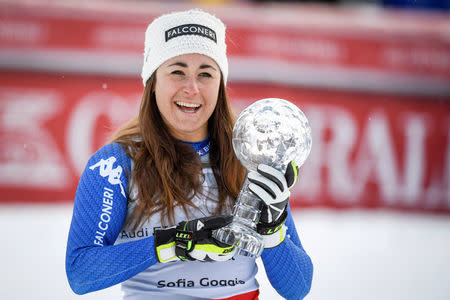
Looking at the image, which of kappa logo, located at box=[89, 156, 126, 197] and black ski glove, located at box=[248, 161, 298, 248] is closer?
black ski glove, located at box=[248, 161, 298, 248]

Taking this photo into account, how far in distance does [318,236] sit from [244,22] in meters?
2.40

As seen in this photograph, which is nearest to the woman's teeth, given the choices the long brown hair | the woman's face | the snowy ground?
the woman's face

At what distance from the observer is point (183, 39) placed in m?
1.89

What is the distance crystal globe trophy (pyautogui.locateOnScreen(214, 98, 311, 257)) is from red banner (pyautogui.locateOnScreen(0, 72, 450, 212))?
3.95 metres

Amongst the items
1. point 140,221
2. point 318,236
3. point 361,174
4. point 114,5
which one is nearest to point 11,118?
point 114,5

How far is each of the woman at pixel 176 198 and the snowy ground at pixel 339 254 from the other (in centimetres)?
141

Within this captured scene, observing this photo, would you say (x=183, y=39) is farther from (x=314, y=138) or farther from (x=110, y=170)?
(x=314, y=138)

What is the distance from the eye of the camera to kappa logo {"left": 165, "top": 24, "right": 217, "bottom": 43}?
6.31 ft

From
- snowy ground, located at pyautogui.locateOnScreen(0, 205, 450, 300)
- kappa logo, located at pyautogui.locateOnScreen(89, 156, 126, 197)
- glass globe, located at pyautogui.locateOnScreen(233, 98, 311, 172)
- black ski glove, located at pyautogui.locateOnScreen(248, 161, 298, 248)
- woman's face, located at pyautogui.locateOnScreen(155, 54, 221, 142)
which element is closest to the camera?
black ski glove, located at pyautogui.locateOnScreen(248, 161, 298, 248)

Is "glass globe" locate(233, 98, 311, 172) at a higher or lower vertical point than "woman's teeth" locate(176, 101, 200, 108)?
lower

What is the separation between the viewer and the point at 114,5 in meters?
5.58

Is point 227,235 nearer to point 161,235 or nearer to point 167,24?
point 161,235

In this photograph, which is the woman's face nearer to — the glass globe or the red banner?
the glass globe

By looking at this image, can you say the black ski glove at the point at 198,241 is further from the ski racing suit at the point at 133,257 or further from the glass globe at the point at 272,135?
the glass globe at the point at 272,135
